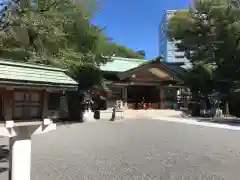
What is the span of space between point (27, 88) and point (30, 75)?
23cm

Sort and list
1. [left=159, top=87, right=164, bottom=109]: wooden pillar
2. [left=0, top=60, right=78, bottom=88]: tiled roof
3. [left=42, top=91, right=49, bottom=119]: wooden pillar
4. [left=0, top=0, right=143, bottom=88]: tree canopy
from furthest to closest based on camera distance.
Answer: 1. [left=159, top=87, right=164, bottom=109]: wooden pillar
2. [left=0, top=0, right=143, bottom=88]: tree canopy
3. [left=42, top=91, right=49, bottom=119]: wooden pillar
4. [left=0, top=60, right=78, bottom=88]: tiled roof

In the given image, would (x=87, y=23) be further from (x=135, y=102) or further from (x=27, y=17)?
(x=135, y=102)

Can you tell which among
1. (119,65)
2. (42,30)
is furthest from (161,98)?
(42,30)

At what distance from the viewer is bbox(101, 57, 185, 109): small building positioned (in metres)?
30.7

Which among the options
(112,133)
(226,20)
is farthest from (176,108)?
(112,133)

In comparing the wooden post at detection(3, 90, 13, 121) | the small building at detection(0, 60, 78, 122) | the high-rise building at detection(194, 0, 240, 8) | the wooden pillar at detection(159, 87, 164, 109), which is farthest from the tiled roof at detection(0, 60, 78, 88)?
the high-rise building at detection(194, 0, 240, 8)

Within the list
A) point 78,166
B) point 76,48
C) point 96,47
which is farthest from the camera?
point 96,47

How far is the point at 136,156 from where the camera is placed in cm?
1038

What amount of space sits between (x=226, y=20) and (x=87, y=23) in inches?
641

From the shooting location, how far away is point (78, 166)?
9.06 metres

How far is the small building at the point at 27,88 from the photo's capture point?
520cm

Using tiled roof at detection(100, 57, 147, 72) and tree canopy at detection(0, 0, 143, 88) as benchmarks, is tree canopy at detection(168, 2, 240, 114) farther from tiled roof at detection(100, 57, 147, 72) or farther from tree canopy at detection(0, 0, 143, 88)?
tree canopy at detection(0, 0, 143, 88)

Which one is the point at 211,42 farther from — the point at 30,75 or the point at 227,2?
the point at 30,75

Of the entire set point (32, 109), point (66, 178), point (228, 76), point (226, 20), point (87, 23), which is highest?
point (226, 20)
